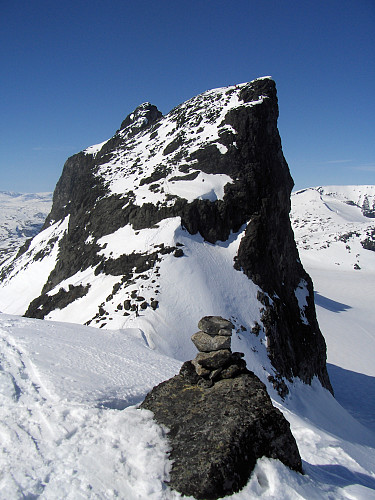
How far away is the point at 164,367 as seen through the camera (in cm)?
1352

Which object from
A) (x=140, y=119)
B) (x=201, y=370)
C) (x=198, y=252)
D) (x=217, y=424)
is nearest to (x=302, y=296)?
(x=198, y=252)

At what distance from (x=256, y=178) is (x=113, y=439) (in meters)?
33.6

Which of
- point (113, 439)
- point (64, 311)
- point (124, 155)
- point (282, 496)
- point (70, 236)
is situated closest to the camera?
point (282, 496)

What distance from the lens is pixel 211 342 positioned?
988 centimetres

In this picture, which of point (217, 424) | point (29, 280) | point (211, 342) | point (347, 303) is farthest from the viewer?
point (347, 303)

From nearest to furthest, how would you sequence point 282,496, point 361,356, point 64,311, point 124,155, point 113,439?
1. point 282,496
2. point 113,439
3. point 64,311
4. point 361,356
5. point 124,155

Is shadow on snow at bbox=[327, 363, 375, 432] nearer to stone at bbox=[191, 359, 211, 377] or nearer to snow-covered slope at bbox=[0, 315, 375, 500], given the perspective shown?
snow-covered slope at bbox=[0, 315, 375, 500]

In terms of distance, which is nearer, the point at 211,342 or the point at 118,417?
the point at 118,417

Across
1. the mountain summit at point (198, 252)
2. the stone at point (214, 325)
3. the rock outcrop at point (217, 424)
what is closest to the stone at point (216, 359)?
the rock outcrop at point (217, 424)

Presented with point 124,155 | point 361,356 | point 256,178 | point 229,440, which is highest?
point 124,155

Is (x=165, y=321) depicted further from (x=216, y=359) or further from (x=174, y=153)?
(x=174, y=153)

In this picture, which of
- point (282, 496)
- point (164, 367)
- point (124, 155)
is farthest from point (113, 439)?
point (124, 155)

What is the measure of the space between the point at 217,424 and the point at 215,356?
2.36 metres

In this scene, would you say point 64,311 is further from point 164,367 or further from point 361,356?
point 361,356
